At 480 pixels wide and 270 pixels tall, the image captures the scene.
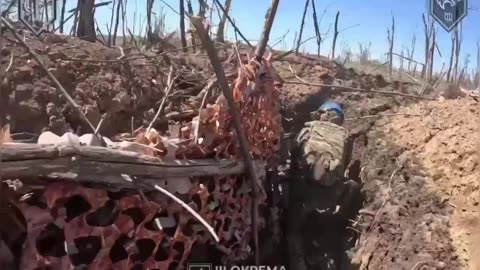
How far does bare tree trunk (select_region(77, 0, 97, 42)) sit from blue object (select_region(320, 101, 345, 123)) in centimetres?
177

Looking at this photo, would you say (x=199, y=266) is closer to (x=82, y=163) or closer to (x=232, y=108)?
(x=232, y=108)

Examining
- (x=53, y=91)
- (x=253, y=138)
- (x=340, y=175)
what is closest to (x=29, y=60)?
(x=53, y=91)

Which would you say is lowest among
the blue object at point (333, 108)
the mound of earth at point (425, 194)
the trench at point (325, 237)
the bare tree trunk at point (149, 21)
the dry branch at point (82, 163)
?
the trench at point (325, 237)

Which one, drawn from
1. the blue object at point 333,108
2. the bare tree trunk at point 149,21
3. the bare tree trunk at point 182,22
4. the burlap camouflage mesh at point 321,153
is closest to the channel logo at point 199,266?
the burlap camouflage mesh at point 321,153

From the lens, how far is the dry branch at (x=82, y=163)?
1498mm

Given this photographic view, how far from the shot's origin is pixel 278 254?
9.09ft

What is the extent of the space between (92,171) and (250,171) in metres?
0.87

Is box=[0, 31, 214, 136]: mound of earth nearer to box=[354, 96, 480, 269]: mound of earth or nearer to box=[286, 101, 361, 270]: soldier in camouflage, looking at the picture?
box=[286, 101, 361, 270]: soldier in camouflage

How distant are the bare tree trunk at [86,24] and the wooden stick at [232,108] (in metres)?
2.32

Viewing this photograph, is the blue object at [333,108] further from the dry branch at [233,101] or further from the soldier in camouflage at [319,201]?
the dry branch at [233,101]

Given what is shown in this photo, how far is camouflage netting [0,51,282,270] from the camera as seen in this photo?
1.56 meters

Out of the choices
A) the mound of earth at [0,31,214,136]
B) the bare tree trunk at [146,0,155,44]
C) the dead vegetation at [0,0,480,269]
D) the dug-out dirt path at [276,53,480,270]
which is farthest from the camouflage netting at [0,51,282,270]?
the bare tree trunk at [146,0,155,44]

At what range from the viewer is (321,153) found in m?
2.96

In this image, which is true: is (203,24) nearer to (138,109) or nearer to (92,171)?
(92,171)
